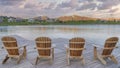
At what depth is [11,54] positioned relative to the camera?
8195mm

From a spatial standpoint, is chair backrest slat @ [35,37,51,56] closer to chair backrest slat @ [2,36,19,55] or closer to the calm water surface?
chair backrest slat @ [2,36,19,55]

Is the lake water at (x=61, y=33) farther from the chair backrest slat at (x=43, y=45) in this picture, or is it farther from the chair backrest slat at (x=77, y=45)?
the chair backrest slat at (x=77, y=45)

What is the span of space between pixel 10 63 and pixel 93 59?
2.99 meters

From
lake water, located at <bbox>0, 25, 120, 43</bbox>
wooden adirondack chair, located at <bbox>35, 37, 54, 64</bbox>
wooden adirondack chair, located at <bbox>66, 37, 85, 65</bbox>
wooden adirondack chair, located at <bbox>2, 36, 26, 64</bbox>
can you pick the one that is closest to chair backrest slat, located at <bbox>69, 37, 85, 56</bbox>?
wooden adirondack chair, located at <bbox>66, 37, 85, 65</bbox>

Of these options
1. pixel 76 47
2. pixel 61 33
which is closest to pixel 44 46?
pixel 76 47

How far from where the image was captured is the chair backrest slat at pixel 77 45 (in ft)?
25.4

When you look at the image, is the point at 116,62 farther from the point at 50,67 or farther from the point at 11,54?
the point at 11,54

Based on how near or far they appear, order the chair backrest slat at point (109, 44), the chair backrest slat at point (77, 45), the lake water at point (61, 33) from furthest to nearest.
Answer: the lake water at point (61, 33), the chair backrest slat at point (109, 44), the chair backrest slat at point (77, 45)

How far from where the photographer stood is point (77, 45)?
7.79m

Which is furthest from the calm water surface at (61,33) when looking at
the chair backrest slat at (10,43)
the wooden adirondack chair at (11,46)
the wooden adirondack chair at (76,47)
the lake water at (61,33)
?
the wooden adirondack chair at (76,47)

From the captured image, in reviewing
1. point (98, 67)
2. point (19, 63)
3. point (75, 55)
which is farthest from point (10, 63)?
point (98, 67)

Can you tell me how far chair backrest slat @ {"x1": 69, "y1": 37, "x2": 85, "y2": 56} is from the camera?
25.4 feet

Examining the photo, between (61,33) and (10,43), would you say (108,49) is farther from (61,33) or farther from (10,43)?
(61,33)

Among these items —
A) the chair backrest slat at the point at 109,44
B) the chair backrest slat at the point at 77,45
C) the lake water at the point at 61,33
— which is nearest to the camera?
the chair backrest slat at the point at 77,45
